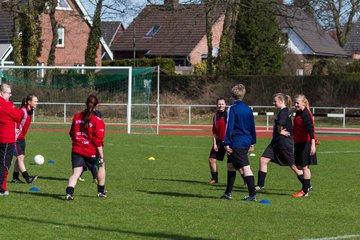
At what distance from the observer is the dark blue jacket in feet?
38.9

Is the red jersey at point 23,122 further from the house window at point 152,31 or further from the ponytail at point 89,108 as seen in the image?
the house window at point 152,31

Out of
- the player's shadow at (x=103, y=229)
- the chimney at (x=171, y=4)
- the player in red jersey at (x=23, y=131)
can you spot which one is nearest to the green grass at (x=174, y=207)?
the player's shadow at (x=103, y=229)

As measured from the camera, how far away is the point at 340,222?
10.2 metres

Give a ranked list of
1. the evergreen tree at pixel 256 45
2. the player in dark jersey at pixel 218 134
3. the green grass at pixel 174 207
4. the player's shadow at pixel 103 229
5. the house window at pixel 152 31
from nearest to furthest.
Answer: the player's shadow at pixel 103 229, the green grass at pixel 174 207, the player in dark jersey at pixel 218 134, the evergreen tree at pixel 256 45, the house window at pixel 152 31

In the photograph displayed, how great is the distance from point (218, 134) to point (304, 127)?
206 cm

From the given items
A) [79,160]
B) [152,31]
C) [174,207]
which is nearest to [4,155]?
[79,160]

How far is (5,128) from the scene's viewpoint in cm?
1236

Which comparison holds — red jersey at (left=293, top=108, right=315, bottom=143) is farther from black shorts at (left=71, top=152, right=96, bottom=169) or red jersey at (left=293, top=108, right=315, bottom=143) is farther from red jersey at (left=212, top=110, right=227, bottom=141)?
black shorts at (left=71, top=152, right=96, bottom=169)

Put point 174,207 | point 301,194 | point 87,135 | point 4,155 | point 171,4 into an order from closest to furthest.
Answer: point 174,207, point 87,135, point 4,155, point 301,194, point 171,4

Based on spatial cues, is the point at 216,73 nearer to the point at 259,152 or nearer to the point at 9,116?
the point at 259,152

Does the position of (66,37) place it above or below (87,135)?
above

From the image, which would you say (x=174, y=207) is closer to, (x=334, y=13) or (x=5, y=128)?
(x=5, y=128)

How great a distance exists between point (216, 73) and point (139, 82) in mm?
12849

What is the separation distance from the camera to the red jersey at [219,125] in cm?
1455
